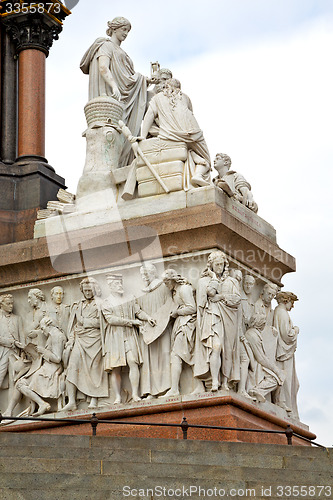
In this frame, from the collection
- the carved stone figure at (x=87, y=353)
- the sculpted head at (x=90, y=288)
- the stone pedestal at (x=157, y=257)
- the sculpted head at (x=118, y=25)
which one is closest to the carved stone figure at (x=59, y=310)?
the stone pedestal at (x=157, y=257)

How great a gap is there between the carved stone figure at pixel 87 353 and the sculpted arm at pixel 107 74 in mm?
4320

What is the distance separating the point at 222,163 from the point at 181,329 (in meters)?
3.79

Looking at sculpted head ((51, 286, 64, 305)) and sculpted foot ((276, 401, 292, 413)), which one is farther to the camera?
sculpted head ((51, 286, 64, 305))

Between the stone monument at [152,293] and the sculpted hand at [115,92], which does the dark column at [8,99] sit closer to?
the stone monument at [152,293]

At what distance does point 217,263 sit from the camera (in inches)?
969

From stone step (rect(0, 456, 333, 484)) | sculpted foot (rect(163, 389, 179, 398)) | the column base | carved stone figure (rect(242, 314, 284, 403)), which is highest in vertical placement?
the column base

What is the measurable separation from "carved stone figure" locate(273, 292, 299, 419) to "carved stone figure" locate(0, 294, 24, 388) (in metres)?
4.88

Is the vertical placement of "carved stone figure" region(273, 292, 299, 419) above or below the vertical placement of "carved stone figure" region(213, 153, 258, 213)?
below

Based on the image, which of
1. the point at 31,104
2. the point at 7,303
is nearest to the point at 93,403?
the point at 7,303

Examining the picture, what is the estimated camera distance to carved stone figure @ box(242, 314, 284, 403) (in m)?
25.2

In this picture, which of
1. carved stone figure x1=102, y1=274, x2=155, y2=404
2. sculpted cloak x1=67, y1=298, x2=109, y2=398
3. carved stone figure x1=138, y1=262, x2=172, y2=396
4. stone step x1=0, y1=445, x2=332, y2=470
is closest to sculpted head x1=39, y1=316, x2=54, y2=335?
sculpted cloak x1=67, y1=298, x2=109, y2=398

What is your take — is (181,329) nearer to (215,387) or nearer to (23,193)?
(215,387)

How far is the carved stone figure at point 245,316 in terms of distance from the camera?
80.5 ft

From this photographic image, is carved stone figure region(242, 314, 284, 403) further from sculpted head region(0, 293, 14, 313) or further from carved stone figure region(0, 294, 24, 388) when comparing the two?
sculpted head region(0, 293, 14, 313)
